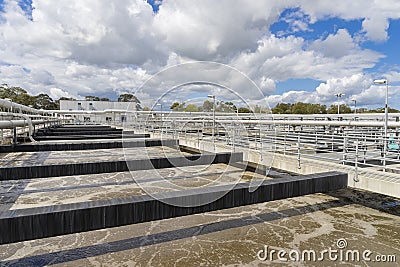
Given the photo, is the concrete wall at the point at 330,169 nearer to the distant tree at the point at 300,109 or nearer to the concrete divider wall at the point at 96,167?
the concrete divider wall at the point at 96,167

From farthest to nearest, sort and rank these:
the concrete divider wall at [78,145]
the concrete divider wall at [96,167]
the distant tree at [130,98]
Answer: the concrete divider wall at [78,145] < the concrete divider wall at [96,167] < the distant tree at [130,98]

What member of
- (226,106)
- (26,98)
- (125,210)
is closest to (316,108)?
(226,106)

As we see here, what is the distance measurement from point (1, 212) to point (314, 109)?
37146 millimetres

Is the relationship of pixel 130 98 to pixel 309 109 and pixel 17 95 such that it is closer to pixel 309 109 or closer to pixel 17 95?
pixel 309 109

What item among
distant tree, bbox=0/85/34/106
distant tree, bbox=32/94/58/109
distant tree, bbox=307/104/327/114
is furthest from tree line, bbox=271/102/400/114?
distant tree, bbox=32/94/58/109

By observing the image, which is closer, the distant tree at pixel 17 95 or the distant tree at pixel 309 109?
the distant tree at pixel 309 109

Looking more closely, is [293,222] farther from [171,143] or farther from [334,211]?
[171,143]

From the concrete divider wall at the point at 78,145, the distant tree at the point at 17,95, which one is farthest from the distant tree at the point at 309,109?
the distant tree at the point at 17,95

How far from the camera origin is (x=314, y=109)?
36031 mm

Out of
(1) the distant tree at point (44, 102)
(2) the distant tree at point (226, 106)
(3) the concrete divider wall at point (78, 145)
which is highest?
(1) the distant tree at point (44, 102)

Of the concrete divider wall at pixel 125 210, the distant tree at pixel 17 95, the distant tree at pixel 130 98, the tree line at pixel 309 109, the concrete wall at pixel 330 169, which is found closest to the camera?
the concrete divider wall at pixel 125 210

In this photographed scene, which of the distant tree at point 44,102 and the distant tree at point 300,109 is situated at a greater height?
the distant tree at point 44,102

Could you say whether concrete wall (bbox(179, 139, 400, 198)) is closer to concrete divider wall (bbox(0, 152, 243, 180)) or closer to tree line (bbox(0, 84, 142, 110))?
concrete divider wall (bbox(0, 152, 243, 180))

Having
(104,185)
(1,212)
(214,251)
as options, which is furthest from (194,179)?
(1,212)
